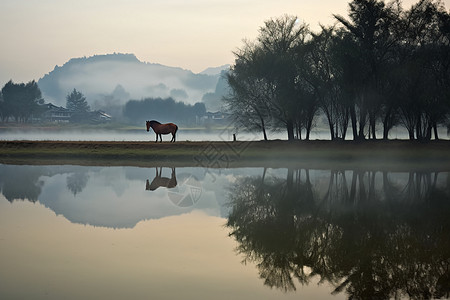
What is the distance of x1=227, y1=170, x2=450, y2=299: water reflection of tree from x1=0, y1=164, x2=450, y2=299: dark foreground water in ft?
0.14

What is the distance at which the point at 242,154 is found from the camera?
45.8m

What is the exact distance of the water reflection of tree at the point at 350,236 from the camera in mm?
10867

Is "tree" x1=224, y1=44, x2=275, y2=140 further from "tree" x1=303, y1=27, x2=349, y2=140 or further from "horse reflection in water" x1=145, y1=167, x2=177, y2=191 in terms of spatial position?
"horse reflection in water" x1=145, y1=167, x2=177, y2=191

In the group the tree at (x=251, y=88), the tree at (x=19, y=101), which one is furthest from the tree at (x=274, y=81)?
the tree at (x=19, y=101)

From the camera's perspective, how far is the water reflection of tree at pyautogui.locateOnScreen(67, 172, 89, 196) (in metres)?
25.0

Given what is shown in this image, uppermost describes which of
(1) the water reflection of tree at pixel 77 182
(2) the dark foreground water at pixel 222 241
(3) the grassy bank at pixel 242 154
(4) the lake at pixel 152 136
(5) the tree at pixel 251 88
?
(5) the tree at pixel 251 88

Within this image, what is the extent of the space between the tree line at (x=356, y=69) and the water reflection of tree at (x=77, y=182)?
24773 millimetres

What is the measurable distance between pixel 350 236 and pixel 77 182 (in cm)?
1755

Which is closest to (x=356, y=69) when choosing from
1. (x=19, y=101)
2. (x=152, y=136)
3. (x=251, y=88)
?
(x=251, y=88)

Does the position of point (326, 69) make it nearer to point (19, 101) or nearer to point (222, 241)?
point (222, 241)

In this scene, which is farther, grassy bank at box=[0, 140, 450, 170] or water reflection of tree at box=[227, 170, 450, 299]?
grassy bank at box=[0, 140, 450, 170]

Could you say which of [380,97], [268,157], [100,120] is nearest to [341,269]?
[268,157]

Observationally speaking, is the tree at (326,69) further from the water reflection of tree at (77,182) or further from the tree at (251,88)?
the water reflection of tree at (77,182)

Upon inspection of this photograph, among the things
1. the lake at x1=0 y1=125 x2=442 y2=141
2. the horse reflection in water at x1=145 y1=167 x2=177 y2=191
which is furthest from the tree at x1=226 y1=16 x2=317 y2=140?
the horse reflection in water at x1=145 y1=167 x2=177 y2=191
